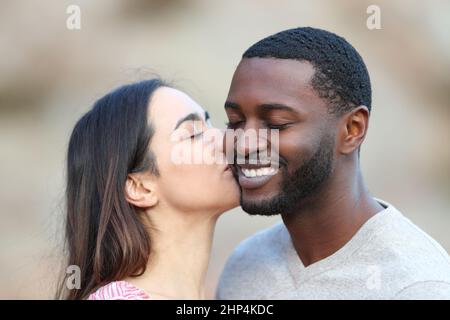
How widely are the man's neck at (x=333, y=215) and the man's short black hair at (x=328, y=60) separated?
1.04 feet

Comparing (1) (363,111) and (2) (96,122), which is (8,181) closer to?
(2) (96,122)

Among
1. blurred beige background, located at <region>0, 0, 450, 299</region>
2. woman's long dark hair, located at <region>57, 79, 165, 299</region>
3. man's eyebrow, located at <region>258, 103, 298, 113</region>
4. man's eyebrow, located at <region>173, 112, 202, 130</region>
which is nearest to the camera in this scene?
man's eyebrow, located at <region>258, 103, 298, 113</region>

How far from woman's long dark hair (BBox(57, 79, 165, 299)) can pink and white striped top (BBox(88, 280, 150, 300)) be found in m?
0.07

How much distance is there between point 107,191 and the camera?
292 centimetres

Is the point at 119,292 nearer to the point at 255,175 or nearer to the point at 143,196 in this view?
the point at 143,196

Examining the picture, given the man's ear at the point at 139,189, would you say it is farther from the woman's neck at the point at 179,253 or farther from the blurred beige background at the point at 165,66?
the blurred beige background at the point at 165,66

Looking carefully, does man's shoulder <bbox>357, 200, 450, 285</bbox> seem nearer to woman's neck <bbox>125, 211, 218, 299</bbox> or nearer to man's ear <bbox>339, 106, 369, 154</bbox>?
man's ear <bbox>339, 106, 369, 154</bbox>

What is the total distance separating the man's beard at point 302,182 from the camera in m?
2.71

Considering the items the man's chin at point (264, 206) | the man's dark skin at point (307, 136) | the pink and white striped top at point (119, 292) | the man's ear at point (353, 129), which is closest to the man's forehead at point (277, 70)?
the man's dark skin at point (307, 136)

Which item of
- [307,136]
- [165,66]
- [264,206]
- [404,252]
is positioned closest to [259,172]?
[264,206]

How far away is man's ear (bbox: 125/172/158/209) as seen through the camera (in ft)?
9.79

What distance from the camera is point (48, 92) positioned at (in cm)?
820

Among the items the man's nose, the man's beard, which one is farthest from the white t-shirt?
the man's nose
